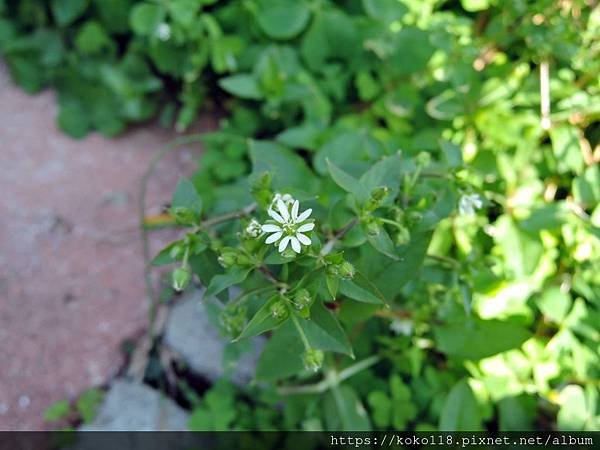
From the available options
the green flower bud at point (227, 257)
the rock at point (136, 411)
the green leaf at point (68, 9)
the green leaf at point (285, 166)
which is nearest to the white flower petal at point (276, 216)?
the green flower bud at point (227, 257)

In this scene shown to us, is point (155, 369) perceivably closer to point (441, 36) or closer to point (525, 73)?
point (441, 36)

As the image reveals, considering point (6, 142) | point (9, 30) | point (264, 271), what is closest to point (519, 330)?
point (264, 271)

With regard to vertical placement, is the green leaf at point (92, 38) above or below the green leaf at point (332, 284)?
below

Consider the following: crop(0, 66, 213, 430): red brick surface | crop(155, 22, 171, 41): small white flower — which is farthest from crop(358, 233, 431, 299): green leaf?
crop(155, 22, 171, 41): small white flower

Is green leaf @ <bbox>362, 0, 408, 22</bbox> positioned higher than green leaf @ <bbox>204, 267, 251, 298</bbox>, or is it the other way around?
green leaf @ <bbox>362, 0, 408, 22</bbox>

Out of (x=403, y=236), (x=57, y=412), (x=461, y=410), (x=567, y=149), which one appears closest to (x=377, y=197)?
(x=403, y=236)

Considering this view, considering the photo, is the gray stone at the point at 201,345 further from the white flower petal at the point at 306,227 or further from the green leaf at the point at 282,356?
the white flower petal at the point at 306,227

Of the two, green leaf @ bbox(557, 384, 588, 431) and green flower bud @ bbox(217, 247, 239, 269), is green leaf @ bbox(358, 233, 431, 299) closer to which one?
green flower bud @ bbox(217, 247, 239, 269)
